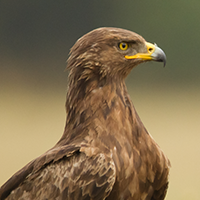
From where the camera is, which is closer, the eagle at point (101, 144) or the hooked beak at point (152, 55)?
the eagle at point (101, 144)

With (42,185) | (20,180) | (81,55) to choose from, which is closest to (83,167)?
(42,185)

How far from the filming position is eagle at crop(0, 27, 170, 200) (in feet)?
7.14

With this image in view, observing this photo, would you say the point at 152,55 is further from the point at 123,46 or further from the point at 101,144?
the point at 101,144

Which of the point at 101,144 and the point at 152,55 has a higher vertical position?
the point at 152,55

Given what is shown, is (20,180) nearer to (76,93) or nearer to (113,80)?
(76,93)

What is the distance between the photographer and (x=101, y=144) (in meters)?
2.27

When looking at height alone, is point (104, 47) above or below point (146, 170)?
above

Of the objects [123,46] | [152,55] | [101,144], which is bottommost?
[101,144]

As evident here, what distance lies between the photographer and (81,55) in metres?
2.41

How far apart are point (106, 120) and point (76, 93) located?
0.89ft

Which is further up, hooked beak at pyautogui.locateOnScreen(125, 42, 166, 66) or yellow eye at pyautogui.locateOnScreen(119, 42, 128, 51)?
yellow eye at pyautogui.locateOnScreen(119, 42, 128, 51)

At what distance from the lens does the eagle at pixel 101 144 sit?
2.18 metres

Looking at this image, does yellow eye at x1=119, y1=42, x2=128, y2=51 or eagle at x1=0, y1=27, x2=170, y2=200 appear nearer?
eagle at x1=0, y1=27, x2=170, y2=200

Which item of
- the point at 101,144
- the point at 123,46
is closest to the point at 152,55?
the point at 123,46
